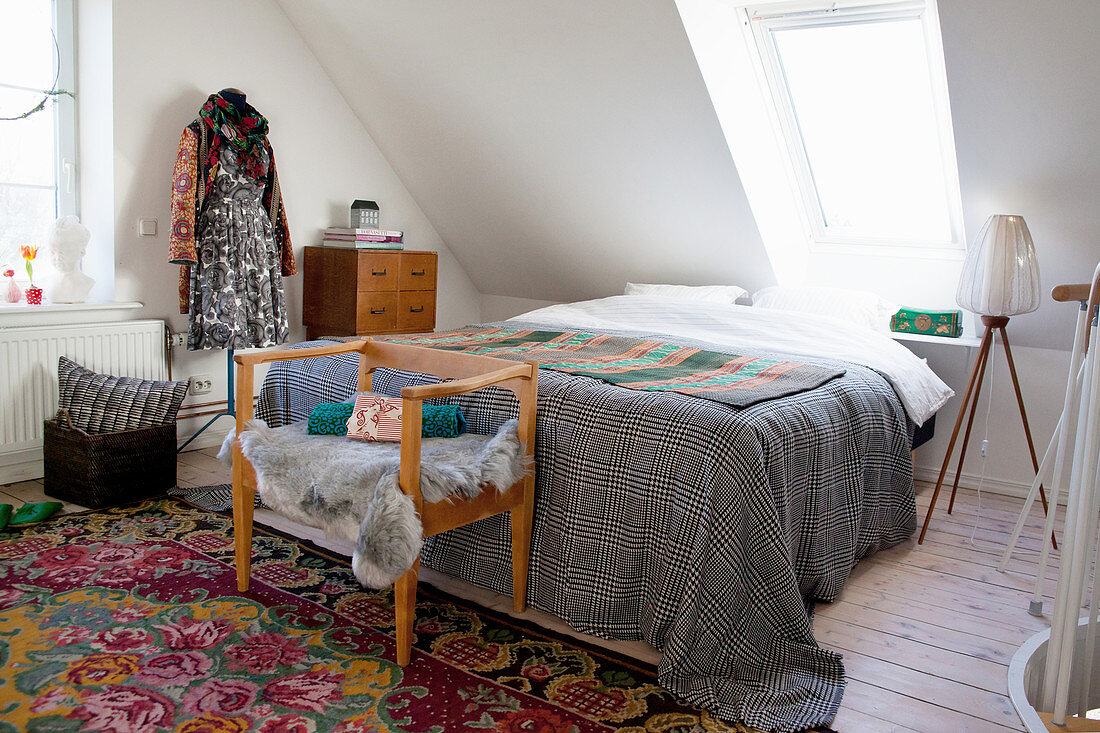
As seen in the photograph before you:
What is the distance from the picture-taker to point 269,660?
6.43 feet

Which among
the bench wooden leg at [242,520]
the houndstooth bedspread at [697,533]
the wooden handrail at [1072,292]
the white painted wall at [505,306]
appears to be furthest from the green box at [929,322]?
the bench wooden leg at [242,520]

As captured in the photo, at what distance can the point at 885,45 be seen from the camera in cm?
352

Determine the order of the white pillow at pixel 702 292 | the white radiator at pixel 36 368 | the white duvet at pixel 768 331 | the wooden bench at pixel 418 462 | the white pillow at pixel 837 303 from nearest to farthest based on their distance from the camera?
1. the wooden bench at pixel 418 462
2. the white duvet at pixel 768 331
3. the white radiator at pixel 36 368
4. the white pillow at pixel 837 303
5. the white pillow at pixel 702 292

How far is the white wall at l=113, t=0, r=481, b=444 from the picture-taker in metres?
3.58

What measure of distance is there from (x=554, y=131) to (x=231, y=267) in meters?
1.60

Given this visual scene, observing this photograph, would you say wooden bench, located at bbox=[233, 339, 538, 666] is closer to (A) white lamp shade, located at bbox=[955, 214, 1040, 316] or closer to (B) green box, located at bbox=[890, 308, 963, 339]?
(A) white lamp shade, located at bbox=[955, 214, 1040, 316]

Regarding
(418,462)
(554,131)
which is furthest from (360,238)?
(418,462)

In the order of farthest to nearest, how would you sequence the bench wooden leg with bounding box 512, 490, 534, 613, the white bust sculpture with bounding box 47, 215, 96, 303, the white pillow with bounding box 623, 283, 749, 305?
the white pillow with bounding box 623, 283, 749, 305
the white bust sculpture with bounding box 47, 215, 96, 303
the bench wooden leg with bounding box 512, 490, 534, 613

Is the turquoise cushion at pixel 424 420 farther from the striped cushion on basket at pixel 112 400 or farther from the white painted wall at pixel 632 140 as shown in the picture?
the white painted wall at pixel 632 140

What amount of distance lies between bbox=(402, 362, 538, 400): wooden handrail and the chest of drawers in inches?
86.1

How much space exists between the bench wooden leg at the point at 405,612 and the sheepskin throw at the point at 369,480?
102 millimetres

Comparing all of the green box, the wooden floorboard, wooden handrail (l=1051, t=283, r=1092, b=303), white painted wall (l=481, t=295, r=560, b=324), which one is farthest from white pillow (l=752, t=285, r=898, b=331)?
wooden handrail (l=1051, t=283, r=1092, b=303)

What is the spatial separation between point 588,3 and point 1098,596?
2.62m

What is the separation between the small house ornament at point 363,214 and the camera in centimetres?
438
